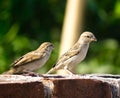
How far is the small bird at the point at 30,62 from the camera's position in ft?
22.7

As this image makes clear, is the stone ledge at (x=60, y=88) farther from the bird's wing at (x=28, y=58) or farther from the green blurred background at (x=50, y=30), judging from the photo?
the green blurred background at (x=50, y=30)

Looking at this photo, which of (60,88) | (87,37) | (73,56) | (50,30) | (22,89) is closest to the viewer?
(22,89)

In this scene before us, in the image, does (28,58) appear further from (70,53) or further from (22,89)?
(22,89)

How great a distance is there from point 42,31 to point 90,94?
967 centimetres

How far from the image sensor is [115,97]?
364cm

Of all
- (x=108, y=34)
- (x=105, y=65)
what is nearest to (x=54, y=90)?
(x=105, y=65)

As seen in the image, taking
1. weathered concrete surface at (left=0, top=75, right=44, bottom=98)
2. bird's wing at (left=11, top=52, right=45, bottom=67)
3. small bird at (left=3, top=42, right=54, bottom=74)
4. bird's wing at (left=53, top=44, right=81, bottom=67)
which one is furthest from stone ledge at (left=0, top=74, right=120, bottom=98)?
bird's wing at (left=53, top=44, right=81, bottom=67)

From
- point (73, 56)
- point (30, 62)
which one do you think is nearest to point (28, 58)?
point (30, 62)

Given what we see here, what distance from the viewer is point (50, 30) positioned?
13492mm

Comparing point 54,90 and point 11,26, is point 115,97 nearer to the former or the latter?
point 54,90

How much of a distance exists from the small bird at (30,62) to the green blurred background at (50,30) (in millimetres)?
3525

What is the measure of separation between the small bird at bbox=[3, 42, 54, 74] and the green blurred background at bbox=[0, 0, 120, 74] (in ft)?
11.6

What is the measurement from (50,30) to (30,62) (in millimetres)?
6113

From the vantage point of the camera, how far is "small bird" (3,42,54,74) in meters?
6.91
